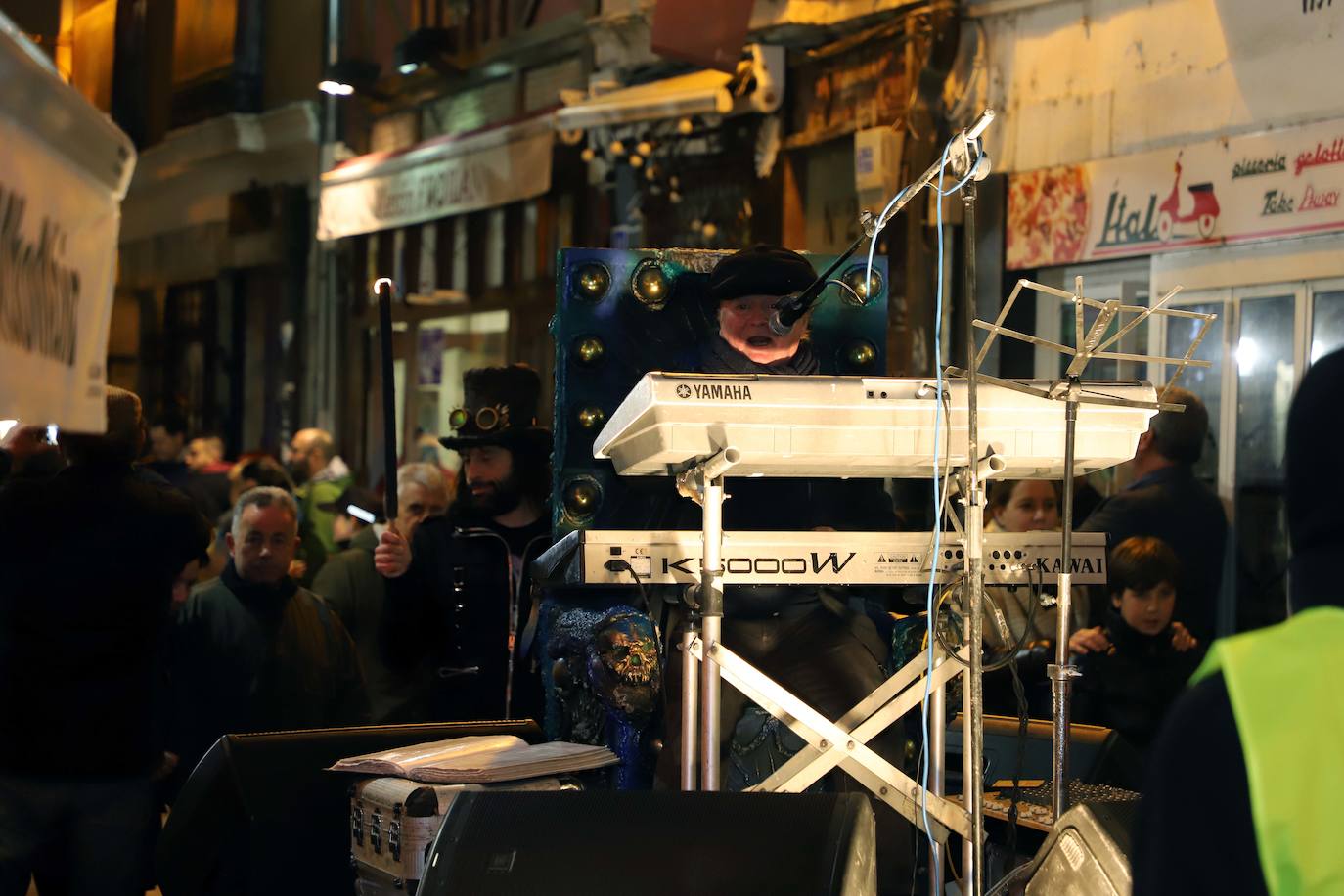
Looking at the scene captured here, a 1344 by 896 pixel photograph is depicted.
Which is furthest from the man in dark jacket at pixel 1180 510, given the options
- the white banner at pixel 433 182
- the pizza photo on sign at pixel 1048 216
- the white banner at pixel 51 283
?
the white banner at pixel 433 182

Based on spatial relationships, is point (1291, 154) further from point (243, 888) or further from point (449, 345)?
point (449, 345)

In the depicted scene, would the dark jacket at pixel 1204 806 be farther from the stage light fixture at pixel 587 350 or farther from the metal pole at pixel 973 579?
the stage light fixture at pixel 587 350

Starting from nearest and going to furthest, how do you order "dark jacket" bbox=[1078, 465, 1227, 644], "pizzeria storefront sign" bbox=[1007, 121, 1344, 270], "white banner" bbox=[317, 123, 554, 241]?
1. "dark jacket" bbox=[1078, 465, 1227, 644]
2. "pizzeria storefront sign" bbox=[1007, 121, 1344, 270]
3. "white banner" bbox=[317, 123, 554, 241]

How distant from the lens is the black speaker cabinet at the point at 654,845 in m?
3.05

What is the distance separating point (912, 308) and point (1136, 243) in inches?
63.0

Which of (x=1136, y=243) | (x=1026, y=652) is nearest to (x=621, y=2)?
(x=1136, y=243)

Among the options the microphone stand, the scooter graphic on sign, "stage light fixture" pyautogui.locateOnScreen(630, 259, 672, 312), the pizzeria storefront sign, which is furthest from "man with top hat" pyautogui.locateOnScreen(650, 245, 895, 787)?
the scooter graphic on sign

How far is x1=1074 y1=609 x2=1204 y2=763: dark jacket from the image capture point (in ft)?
17.7

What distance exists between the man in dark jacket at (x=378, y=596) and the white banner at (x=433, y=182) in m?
5.97

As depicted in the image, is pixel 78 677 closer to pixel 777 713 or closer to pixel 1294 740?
pixel 777 713

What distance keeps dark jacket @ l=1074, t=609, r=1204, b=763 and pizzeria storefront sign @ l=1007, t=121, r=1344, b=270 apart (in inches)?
101

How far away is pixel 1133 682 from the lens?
17.8ft

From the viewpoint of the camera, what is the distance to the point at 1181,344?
26.6 ft

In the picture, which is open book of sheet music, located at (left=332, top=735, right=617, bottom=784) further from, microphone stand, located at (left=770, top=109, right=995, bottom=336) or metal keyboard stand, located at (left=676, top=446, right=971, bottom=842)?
microphone stand, located at (left=770, top=109, right=995, bottom=336)
